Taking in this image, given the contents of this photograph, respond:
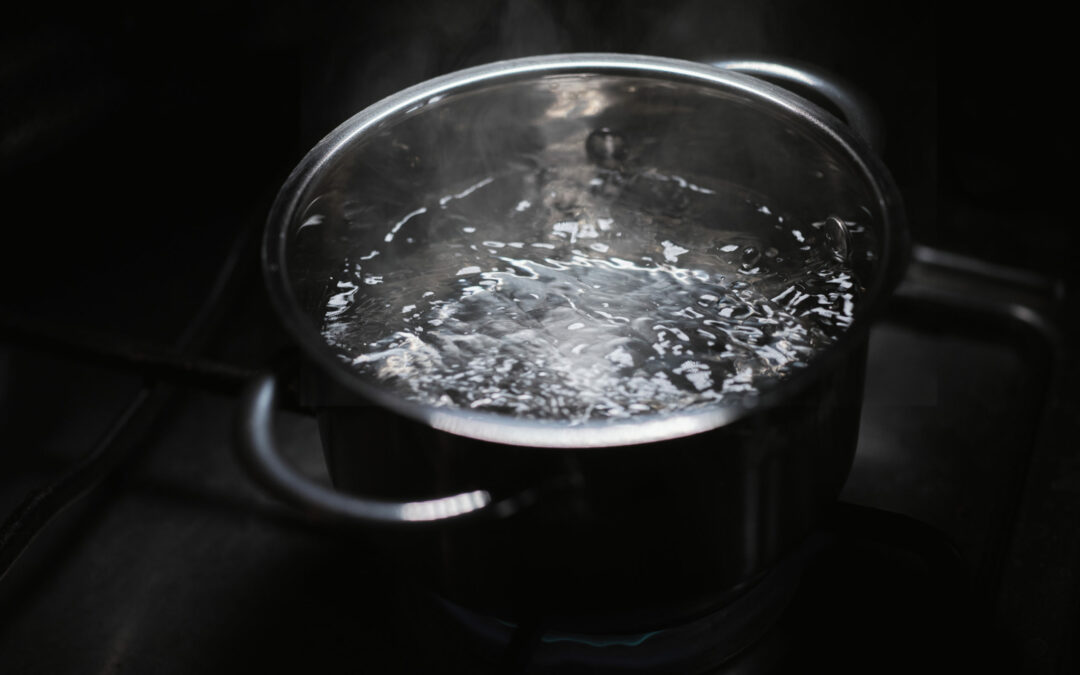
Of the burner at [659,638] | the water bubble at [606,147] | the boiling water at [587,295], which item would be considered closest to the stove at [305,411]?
the burner at [659,638]

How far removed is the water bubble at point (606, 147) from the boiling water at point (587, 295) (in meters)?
0.01

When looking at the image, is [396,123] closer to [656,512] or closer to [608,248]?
[608,248]

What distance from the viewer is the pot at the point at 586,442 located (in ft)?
1.35

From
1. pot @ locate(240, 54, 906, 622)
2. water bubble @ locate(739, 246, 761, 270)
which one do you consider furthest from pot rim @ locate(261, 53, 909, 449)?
water bubble @ locate(739, 246, 761, 270)

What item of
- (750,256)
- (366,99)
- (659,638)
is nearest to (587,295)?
(750,256)

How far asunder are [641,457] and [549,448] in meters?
0.05

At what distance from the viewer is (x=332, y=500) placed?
0.41 m

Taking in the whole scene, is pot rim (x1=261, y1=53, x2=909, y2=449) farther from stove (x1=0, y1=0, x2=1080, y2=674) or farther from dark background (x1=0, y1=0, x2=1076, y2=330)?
dark background (x1=0, y1=0, x2=1076, y2=330)

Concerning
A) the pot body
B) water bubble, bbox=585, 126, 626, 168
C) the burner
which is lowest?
the burner

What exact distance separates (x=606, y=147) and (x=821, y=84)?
0.18m

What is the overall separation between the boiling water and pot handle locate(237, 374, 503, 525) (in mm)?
107

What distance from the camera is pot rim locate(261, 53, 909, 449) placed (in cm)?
40

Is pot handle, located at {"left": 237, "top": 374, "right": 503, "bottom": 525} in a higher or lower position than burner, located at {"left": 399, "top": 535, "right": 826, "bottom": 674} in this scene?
higher

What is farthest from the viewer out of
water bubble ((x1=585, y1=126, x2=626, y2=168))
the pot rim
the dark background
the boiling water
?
the dark background
